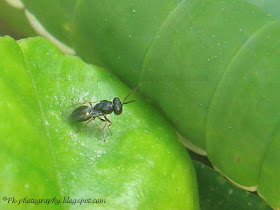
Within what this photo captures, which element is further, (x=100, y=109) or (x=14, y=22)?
(x=14, y=22)

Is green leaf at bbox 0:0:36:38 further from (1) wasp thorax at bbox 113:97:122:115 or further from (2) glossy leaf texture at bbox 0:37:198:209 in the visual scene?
(1) wasp thorax at bbox 113:97:122:115

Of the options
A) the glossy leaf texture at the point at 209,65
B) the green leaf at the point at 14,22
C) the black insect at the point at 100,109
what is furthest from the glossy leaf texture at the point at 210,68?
the green leaf at the point at 14,22

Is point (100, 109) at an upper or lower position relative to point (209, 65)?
lower

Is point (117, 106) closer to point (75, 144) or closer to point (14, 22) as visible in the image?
point (75, 144)

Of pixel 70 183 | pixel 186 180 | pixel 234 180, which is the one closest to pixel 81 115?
pixel 70 183

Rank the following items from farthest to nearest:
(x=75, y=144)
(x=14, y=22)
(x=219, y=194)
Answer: (x=14, y=22) < (x=219, y=194) < (x=75, y=144)

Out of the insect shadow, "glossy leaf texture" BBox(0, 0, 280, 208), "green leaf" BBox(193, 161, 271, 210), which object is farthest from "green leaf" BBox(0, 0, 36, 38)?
"green leaf" BBox(193, 161, 271, 210)

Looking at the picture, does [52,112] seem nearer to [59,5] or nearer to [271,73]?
[59,5]

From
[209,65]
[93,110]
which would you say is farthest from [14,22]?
[209,65]
